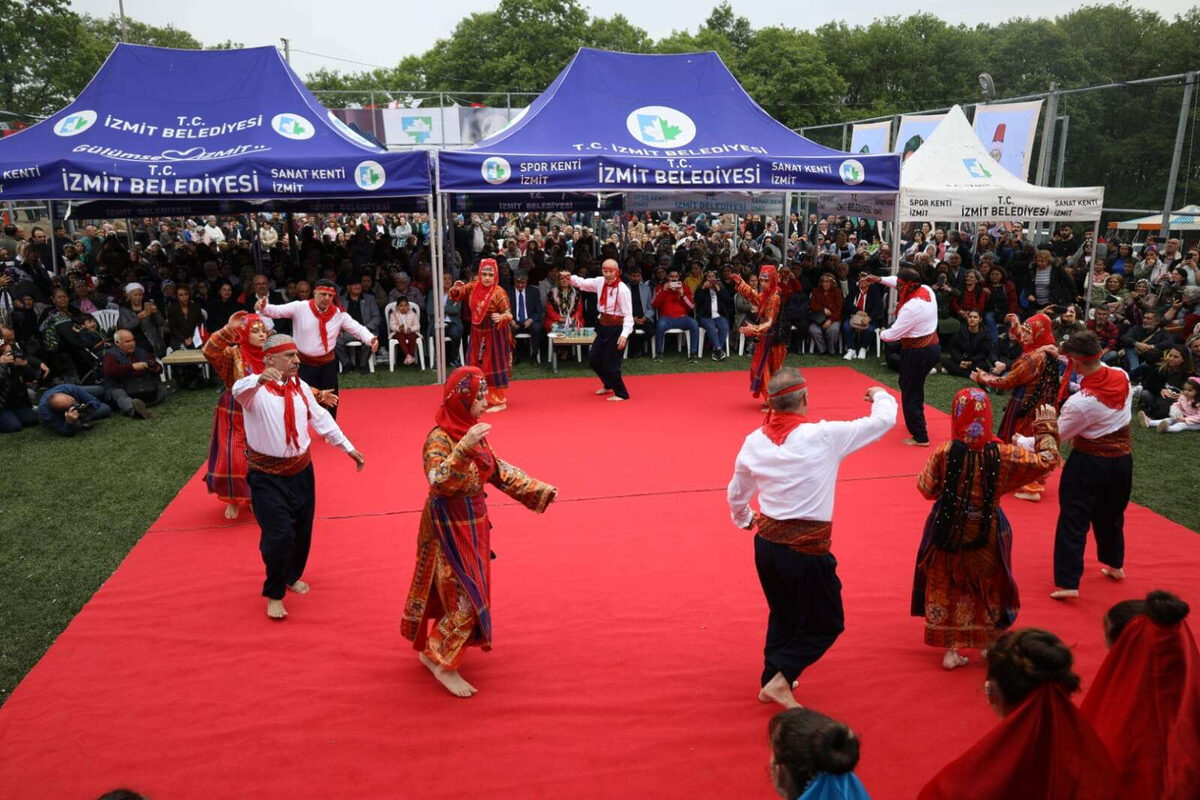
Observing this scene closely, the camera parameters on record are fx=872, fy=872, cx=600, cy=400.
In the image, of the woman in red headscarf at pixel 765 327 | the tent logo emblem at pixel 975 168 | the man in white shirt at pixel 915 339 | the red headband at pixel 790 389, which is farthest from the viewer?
the tent logo emblem at pixel 975 168

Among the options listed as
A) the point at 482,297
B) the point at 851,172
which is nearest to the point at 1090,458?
the point at 482,297

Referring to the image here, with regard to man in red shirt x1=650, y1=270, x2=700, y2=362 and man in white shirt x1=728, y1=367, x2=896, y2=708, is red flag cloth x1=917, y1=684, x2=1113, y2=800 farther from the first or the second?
man in red shirt x1=650, y1=270, x2=700, y2=362

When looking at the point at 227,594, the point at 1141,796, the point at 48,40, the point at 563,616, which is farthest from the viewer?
the point at 48,40

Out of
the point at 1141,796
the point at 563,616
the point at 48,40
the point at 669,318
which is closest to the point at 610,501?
the point at 563,616

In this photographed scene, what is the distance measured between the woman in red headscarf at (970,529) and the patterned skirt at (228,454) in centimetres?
485

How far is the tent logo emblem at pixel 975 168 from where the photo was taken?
13.1m

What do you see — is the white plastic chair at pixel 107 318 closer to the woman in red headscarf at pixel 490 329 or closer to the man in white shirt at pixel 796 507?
the woman in red headscarf at pixel 490 329

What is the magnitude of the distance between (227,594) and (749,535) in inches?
136

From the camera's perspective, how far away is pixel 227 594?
Result: 5.40 metres

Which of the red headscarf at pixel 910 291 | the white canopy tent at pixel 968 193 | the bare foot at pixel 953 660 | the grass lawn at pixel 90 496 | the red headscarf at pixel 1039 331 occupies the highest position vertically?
the white canopy tent at pixel 968 193

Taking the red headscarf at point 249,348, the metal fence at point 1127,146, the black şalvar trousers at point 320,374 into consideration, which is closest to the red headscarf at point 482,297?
the black şalvar trousers at point 320,374

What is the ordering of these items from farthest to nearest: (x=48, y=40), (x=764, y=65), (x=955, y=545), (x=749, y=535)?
(x=764, y=65)
(x=48, y=40)
(x=749, y=535)
(x=955, y=545)

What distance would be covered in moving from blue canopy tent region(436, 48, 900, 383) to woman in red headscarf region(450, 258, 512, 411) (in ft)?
4.17

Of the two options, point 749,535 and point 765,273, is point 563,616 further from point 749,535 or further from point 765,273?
point 765,273
